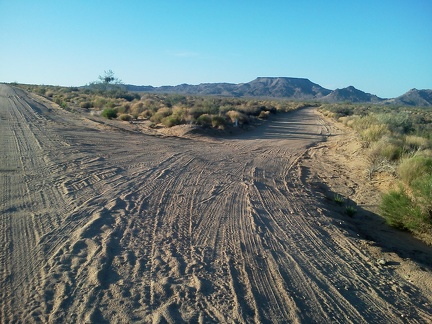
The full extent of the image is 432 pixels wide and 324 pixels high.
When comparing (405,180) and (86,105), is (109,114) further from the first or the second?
(405,180)

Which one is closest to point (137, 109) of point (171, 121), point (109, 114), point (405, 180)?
point (109, 114)

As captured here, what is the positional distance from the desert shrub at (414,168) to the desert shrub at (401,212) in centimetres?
243

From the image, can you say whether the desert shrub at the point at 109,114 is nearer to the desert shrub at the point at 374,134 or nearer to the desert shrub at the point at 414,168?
the desert shrub at the point at 374,134

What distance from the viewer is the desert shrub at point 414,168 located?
38.5ft

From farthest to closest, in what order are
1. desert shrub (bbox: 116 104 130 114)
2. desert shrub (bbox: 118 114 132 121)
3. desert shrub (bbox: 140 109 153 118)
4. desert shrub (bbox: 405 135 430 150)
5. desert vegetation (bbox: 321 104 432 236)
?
desert shrub (bbox: 116 104 130 114)
desert shrub (bbox: 140 109 153 118)
desert shrub (bbox: 118 114 132 121)
desert shrub (bbox: 405 135 430 150)
desert vegetation (bbox: 321 104 432 236)

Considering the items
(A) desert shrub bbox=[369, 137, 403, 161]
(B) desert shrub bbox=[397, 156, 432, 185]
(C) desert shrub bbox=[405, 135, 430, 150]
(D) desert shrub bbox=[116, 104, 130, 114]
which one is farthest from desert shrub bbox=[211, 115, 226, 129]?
(B) desert shrub bbox=[397, 156, 432, 185]

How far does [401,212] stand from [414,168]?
3363mm

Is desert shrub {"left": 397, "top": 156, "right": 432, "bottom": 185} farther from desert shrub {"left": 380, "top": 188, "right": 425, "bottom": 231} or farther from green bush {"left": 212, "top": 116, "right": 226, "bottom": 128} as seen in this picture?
green bush {"left": 212, "top": 116, "right": 226, "bottom": 128}

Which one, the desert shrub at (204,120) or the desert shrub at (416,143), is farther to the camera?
the desert shrub at (204,120)

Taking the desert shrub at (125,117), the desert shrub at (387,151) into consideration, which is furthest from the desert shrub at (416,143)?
the desert shrub at (125,117)

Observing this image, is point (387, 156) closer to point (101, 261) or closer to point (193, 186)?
point (193, 186)

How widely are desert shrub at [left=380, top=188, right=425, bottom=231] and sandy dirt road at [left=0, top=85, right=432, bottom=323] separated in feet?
4.91

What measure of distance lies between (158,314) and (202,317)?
553 millimetres

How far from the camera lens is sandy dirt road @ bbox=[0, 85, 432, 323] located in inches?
199
